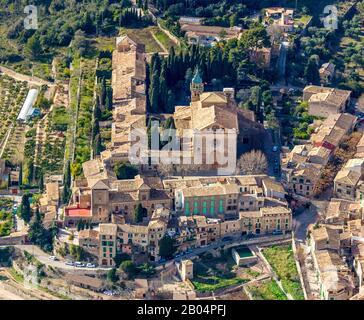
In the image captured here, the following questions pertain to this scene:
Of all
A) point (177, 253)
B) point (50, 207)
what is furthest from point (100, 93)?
point (177, 253)

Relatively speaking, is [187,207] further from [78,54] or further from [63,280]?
[78,54]

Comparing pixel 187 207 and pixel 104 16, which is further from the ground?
pixel 104 16

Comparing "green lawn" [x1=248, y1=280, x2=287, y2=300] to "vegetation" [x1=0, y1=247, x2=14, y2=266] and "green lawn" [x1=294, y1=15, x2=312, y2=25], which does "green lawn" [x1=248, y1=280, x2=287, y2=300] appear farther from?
"green lawn" [x1=294, y1=15, x2=312, y2=25]

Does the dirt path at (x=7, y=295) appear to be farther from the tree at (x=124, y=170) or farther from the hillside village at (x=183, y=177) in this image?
the tree at (x=124, y=170)

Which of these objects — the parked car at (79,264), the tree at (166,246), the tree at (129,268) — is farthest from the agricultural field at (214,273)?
the parked car at (79,264)

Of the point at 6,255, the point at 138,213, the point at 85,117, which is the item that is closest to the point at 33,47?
the point at 85,117
